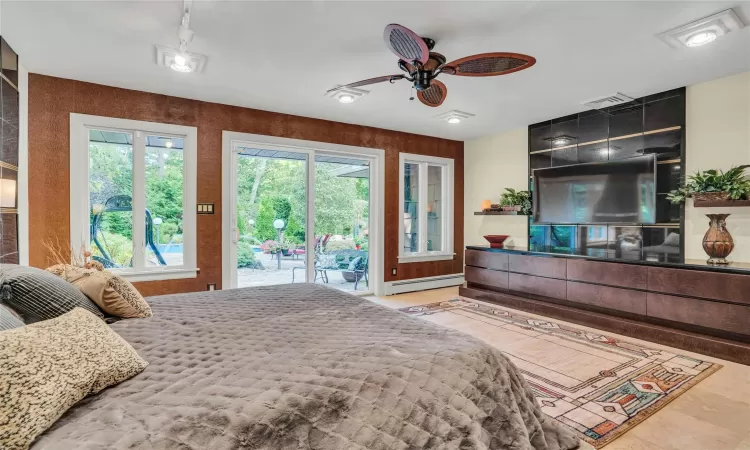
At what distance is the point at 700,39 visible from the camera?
2.58 metres

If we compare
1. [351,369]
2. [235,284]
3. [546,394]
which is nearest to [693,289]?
[546,394]

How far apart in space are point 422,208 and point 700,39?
385cm

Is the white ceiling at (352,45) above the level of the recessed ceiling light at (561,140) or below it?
above

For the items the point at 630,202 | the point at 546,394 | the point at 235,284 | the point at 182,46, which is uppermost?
the point at 182,46

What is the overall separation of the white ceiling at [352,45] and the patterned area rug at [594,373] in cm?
244

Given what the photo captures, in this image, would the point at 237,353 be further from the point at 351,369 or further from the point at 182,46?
the point at 182,46

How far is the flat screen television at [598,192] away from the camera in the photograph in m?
3.97

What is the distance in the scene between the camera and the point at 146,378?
1.20m

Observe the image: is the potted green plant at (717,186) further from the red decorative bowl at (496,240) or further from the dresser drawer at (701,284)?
the red decorative bowl at (496,240)

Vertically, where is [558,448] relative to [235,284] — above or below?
below

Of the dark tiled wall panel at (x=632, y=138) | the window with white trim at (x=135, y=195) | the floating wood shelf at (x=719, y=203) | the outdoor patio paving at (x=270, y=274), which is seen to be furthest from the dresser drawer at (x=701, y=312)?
the window with white trim at (x=135, y=195)

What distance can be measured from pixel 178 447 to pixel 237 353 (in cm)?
51

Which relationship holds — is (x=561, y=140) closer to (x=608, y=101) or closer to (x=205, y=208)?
(x=608, y=101)

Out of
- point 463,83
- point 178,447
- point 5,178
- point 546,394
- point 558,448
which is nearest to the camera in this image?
point 178,447
